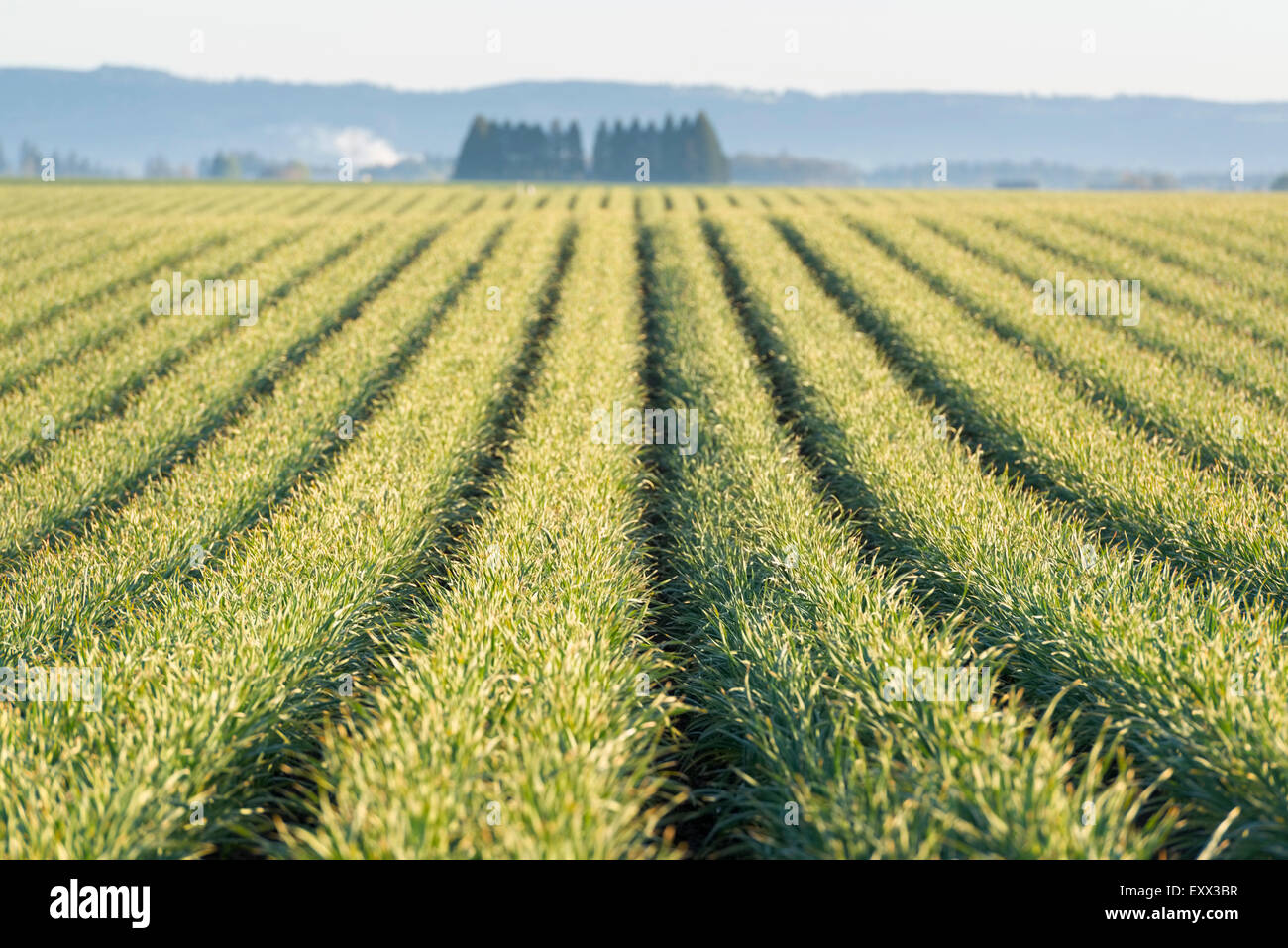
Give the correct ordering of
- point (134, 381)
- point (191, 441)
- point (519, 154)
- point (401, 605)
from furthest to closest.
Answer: point (519, 154) < point (134, 381) < point (191, 441) < point (401, 605)

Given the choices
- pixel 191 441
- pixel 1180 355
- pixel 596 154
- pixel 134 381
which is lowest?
pixel 191 441

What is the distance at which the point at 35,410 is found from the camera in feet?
36.0

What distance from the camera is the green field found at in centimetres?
372

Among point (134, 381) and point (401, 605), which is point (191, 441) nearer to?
point (134, 381)

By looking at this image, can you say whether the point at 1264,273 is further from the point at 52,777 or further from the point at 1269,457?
the point at 52,777

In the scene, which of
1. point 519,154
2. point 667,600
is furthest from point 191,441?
point 519,154

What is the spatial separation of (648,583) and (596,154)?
118 metres

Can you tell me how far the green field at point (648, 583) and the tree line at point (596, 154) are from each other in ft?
337

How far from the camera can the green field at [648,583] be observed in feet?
12.2

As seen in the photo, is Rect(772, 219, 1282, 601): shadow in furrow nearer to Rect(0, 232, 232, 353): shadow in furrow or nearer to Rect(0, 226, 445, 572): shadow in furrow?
Rect(0, 226, 445, 572): shadow in furrow

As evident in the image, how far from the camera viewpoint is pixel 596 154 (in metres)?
115

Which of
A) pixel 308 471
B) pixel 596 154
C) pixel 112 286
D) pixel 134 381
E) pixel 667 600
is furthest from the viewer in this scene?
pixel 596 154

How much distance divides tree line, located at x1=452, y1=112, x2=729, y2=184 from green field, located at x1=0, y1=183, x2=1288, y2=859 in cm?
10267
